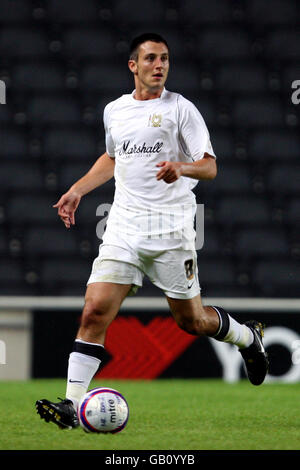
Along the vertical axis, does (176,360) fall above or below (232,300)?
below

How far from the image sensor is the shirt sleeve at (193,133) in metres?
4.38

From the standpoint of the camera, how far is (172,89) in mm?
10219

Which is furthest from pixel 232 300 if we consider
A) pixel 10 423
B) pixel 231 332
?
pixel 10 423

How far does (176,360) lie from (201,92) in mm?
3659

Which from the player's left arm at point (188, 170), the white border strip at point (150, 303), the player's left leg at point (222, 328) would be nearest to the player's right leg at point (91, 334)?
the player's left leg at point (222, 328)

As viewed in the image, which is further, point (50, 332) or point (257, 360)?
point (50, 332)

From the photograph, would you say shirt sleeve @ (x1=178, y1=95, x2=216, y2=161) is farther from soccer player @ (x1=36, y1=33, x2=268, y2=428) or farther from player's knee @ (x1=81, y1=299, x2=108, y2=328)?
player's knee @ (x1=81, y1=299, x2=108, y2=328)

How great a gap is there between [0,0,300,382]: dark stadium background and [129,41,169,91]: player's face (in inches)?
151

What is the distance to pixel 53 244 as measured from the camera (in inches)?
366

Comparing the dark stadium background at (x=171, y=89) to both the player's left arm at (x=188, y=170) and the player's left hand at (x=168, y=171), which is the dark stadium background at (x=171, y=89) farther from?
the player's left hand at (x=168, y=171)

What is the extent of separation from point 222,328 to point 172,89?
19.1ft

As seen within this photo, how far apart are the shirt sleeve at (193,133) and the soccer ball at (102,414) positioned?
1182 millimetres
